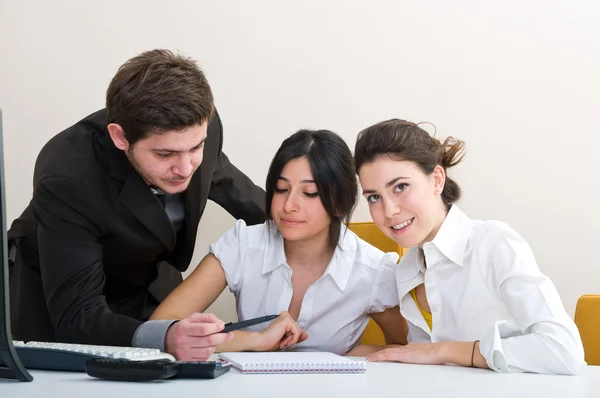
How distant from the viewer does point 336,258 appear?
197 centimetres

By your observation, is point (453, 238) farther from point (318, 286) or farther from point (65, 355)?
point (65, 355)

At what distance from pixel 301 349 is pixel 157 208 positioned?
1.72 feet

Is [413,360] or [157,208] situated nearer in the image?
[413,360]

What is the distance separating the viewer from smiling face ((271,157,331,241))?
1.86 m

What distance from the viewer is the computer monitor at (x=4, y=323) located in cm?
91

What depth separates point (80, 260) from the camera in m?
1.69

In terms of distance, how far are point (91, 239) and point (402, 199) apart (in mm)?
752

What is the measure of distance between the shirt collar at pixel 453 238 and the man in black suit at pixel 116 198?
610 millimetres

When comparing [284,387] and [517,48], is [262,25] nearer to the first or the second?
[517,48]

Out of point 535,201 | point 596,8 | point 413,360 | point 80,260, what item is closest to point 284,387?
point 413,360

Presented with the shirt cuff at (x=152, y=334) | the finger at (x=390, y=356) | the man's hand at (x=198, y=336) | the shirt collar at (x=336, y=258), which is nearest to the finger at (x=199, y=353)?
the man's hand at (x=198, y=336)

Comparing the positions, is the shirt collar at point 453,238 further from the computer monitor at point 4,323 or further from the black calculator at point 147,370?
the computer monitor at point 4,323

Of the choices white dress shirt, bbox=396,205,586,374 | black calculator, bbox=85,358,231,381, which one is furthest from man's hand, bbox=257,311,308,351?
black calculator, bbox=85,358,231,381

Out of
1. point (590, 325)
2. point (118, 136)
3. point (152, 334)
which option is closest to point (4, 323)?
point (152, 334)
